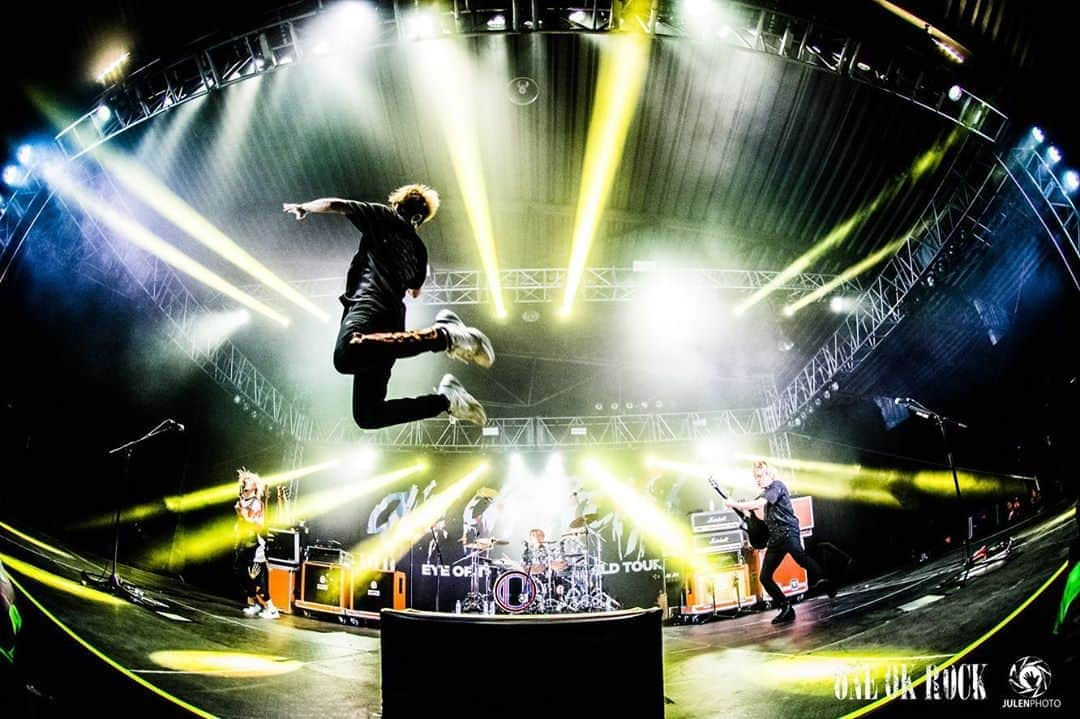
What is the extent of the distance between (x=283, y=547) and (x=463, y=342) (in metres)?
6.58

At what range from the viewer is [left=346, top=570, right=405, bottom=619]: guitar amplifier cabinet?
302 inches

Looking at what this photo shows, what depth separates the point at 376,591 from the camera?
7.90 meters

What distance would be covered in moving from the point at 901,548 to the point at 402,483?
683 cm

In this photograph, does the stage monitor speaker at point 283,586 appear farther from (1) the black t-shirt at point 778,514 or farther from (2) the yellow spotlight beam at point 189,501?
(1) the black t-shirt at point 778,514

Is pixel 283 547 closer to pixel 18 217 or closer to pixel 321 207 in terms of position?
pixel 18 217

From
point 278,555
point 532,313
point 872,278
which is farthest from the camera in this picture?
point 532,313

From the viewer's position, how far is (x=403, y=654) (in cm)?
146

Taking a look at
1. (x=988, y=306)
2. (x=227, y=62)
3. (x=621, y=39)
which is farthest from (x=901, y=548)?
(x=227, y=62)

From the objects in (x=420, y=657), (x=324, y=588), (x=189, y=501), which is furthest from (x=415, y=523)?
(x=420, y=657)

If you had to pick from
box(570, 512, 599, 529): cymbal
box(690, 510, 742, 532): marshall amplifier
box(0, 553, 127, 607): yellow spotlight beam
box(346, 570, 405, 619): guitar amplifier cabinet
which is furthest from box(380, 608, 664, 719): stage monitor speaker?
box(690, 510, 742, 532): marshall amplifier

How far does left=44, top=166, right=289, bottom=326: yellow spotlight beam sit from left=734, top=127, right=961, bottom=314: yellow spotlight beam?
20.7 feet

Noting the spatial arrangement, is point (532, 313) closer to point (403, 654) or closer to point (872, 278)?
point (872, 278)

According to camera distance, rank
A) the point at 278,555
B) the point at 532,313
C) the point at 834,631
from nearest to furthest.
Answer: the point at 834,631 < the point at 278,555 < the point at 532,313

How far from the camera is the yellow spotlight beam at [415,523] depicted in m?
8.20
